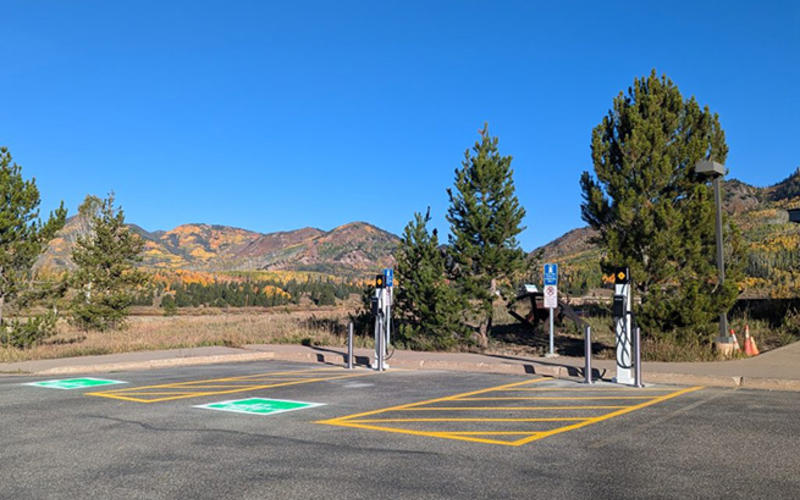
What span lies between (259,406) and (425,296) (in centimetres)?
1157

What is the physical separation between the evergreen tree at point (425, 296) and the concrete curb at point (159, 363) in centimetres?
486

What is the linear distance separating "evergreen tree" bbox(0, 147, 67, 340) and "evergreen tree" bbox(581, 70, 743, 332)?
55.4 ft

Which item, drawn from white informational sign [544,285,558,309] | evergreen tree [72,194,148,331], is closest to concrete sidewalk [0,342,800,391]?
white informational sign [544,285,558,309]

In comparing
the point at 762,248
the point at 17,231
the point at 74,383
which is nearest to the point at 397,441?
the point at 74,383

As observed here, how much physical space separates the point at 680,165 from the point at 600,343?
5853mm

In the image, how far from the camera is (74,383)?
540 inches

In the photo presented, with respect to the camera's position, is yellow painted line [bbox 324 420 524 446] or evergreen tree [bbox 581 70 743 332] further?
evergreen tree [bbox 581 70 743 332]

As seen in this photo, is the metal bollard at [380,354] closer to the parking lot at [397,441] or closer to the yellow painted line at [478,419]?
the parking lot at [397,441]

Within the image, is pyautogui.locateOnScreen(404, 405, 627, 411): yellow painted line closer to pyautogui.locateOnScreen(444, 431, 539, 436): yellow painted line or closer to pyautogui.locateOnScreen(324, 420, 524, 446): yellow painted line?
pyautogui.locateOnScreen(324, 420, 524, 446): yellow painted line

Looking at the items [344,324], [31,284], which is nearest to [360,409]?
[31,284]

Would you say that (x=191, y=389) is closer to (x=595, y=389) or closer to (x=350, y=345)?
(x=350, y=345)

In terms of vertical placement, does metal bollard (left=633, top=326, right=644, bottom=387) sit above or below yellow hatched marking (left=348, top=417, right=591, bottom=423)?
above

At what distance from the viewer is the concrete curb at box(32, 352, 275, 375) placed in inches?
635

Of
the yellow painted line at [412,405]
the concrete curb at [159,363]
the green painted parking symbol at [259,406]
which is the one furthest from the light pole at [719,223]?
the concrete curb at [159,363]
